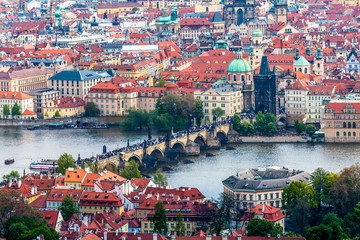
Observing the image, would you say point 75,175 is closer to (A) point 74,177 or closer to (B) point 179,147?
(A) point 74,177

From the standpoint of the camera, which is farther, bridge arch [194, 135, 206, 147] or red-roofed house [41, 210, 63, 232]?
bridge arch [194, 135, 206, 147]

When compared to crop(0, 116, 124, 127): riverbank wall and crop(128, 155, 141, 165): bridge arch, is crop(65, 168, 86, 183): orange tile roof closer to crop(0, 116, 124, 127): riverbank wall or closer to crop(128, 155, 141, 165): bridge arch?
crop(128, 155, 141, 165): bridge arch

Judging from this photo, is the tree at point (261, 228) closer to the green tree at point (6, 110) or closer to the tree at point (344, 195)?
the tree at point (344, 195)

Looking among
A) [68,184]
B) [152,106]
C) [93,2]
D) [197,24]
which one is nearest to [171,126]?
[152,106]

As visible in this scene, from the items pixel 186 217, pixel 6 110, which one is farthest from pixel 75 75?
pixel 186 217

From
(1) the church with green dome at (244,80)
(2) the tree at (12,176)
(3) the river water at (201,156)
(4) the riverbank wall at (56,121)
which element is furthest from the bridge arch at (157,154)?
(1) the church with green dome at (244,80)

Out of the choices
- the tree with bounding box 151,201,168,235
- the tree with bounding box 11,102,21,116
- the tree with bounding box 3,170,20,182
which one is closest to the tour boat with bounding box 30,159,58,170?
the tree with bounding box 3,170,20,182

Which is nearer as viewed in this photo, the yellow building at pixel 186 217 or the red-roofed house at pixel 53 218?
the red-roofed house at pixel 53 218
